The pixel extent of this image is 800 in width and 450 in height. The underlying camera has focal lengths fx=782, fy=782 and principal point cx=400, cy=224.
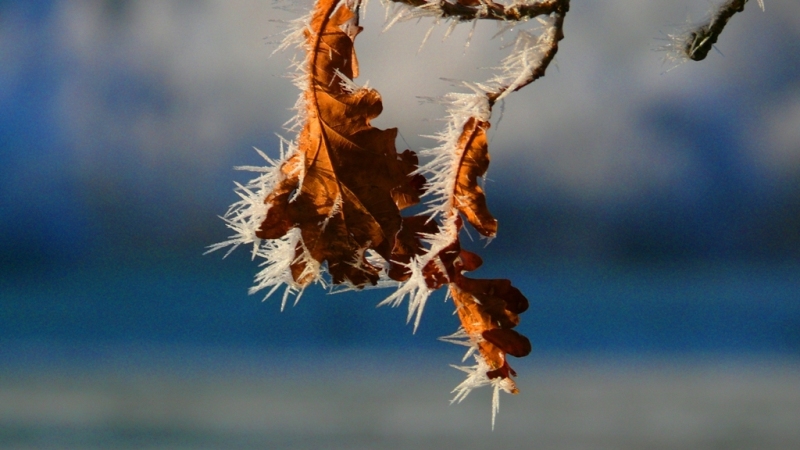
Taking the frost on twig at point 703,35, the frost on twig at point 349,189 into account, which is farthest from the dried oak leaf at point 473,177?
the frost on twig at point 703,35

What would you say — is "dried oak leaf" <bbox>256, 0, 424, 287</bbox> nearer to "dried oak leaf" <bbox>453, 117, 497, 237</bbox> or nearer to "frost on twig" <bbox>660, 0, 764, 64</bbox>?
"dried oak leaf" <bbox>453, 117, 497, 237</bbox>

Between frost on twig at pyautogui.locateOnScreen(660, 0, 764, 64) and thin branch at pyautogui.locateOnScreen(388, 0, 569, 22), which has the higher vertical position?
frost on twig at pyautogui.locateOnScreen(660, 0, 764, 64)

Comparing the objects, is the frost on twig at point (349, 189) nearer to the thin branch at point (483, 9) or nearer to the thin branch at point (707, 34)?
the thin branch at point (483, 9)

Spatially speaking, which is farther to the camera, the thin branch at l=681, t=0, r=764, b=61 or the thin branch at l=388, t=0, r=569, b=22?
the thin branch at l=681, t=0, r=764, b=61

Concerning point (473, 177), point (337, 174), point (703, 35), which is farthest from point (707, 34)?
point (337, 174)

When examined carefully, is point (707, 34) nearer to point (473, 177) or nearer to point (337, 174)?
point (473, 177)

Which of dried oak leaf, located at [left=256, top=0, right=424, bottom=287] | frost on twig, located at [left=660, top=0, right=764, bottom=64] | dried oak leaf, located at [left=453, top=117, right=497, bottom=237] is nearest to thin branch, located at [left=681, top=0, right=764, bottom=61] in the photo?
frost on twig, located at [left=660, top=0, right=764, bottom=64]
